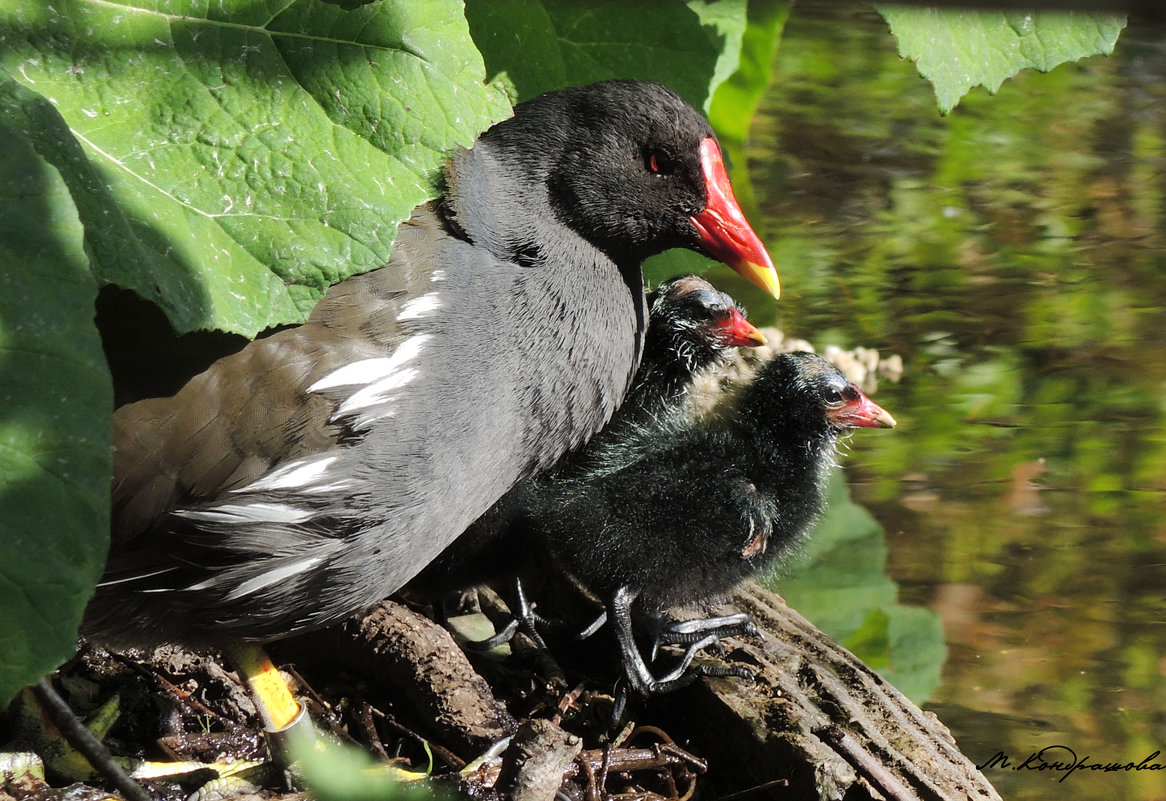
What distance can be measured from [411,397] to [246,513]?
36 cm

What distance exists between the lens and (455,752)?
254 centimetres

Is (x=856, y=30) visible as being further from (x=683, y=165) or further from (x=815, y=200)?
(x=683, y=165)

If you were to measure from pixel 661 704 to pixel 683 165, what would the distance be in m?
1.26

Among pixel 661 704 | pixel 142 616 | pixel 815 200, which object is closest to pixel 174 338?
pixel 142 616

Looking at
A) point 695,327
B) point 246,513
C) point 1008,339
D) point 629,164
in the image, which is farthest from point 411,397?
Result: point 1008,339

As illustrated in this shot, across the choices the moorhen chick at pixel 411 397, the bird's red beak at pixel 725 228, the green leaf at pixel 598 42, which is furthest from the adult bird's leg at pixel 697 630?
the green leaf at pixel 598 42

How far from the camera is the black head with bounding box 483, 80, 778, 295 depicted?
2.48 metres

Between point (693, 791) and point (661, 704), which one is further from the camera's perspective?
point (661, 704)
